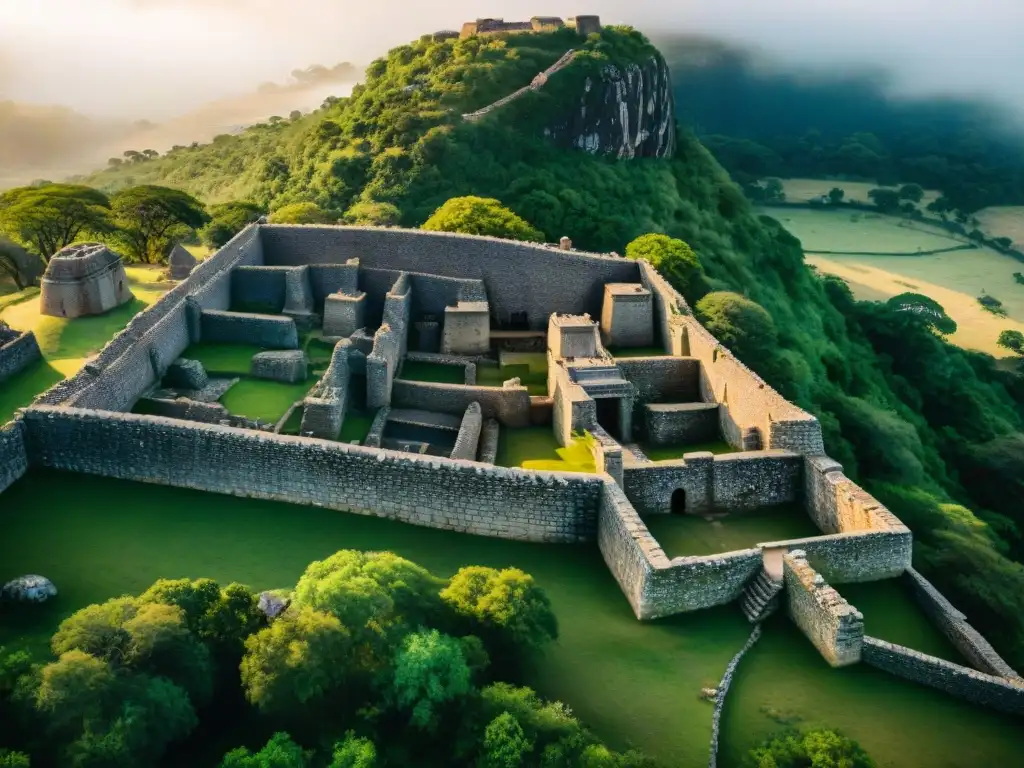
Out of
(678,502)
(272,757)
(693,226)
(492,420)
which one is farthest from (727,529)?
(693,226)

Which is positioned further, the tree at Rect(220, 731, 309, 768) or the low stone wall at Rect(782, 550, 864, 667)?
the low stone wall at Rect(782, 550, 864, 667)

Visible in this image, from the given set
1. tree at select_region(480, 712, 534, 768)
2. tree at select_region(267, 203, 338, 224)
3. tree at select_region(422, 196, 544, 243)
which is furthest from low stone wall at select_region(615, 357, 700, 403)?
tree at select_region(267, 203, 338, 224)

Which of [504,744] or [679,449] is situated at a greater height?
[504,744]

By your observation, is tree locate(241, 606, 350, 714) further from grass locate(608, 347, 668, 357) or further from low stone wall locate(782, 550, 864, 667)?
grass locate(608, 347, 668, 357)

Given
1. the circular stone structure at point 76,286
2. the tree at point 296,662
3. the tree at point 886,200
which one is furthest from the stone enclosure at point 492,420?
the tree at point 886,200

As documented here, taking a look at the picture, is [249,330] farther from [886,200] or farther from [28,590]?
[886,200]

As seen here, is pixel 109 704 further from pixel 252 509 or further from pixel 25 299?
pixel 25 299

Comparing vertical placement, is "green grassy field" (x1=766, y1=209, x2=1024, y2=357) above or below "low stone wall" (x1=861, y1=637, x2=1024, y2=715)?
below
